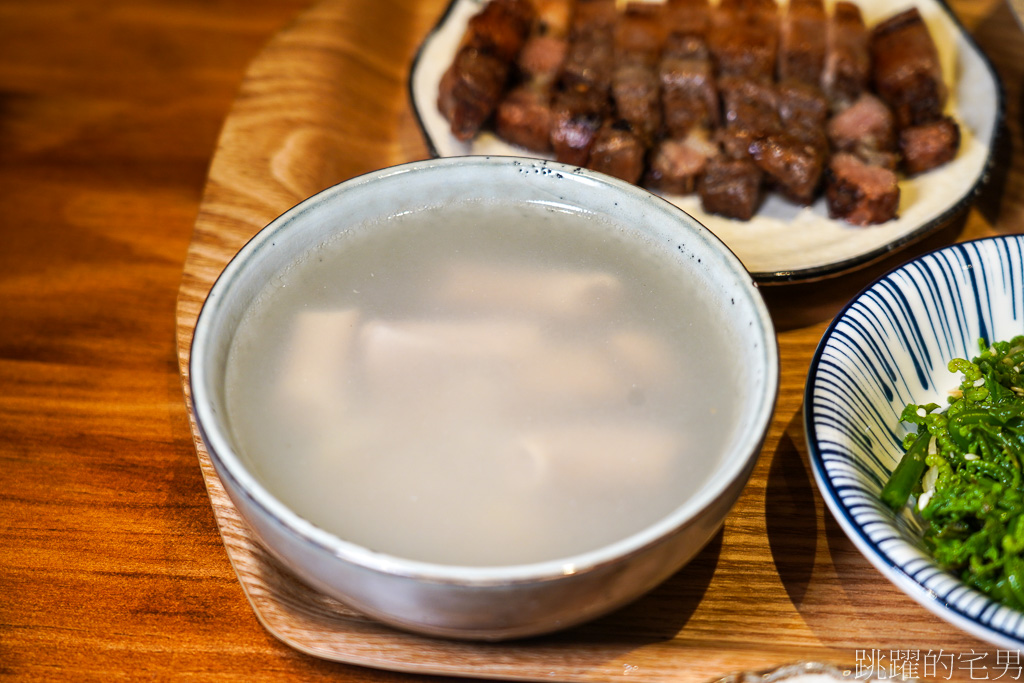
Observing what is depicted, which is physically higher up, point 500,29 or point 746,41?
point 746,41

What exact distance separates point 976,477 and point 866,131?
3.00ft

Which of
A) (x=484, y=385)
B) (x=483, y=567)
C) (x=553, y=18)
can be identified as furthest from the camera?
(x=553, y=18)

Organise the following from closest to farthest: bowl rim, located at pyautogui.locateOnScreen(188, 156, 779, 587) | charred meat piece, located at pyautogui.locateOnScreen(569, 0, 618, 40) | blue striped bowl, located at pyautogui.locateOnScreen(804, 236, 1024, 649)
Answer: bowl rim, located at pyautogui.locateOnScreen(188, 156, 779, 587), blue striped bowl, located at pyautogui.locateOnScreen(804, 236, 1024, 649), charred meat piece, located at pyautogui.locateOnScreen(569, 0, 618, 40)

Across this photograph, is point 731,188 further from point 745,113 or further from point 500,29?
point 500,29

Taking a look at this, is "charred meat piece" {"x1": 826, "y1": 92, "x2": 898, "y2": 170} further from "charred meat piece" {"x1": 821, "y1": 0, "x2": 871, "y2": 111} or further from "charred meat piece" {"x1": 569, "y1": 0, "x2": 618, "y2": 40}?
"charred meat piece" {"x1": 569, "y1": 0, "x2": 618, "y2": 40}

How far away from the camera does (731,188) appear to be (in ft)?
5.07

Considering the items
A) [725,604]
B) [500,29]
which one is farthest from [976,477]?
[500,29]

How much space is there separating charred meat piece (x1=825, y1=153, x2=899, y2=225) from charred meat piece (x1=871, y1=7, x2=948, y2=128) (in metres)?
0.27

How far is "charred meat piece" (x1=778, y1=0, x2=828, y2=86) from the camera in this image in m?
1.80

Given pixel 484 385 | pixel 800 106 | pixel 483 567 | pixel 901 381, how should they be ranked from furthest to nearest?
pixel 800 106 < pixel 901 381 < pixel 484 385 < pixel 483 567

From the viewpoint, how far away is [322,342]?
104 cm

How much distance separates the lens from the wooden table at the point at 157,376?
3.24 feet

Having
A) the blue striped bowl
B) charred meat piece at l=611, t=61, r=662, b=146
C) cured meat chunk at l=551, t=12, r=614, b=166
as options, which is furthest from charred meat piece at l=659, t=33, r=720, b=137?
the blue striped bowl

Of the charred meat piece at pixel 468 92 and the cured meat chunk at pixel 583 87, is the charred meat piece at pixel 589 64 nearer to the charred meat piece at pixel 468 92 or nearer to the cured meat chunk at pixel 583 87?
the cured meat chunk at pixel 583 87
